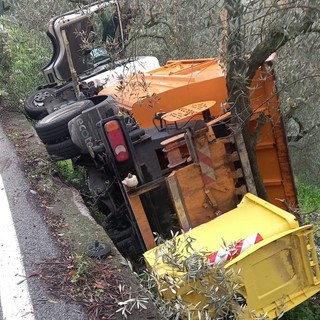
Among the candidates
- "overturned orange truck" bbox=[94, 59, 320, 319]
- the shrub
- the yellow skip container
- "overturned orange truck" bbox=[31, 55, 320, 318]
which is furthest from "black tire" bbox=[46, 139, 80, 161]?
the shrub

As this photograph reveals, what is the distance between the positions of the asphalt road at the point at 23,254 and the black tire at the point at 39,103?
1.57 m

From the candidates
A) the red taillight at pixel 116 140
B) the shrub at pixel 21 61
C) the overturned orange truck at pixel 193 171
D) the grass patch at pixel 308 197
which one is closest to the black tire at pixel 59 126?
the overturned orange truck at pixel 193 171

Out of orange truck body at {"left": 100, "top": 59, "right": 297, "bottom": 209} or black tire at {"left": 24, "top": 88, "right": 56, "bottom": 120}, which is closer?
orange truck body at {"left": 100, "top": 59, "right": 297, "bottom": 209}

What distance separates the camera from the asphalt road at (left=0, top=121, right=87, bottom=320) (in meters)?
3.26

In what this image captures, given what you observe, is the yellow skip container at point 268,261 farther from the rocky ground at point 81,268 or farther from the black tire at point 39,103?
the black tire at point 39,103

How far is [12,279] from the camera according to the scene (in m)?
3.64

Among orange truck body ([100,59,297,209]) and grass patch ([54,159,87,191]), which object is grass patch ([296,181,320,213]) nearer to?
orange truck body ([100,59,297,209])

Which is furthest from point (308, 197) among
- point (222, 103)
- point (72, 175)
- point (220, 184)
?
point (220, 184)

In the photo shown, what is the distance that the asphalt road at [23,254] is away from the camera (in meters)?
3.26

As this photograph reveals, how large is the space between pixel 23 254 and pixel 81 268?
0.60 metres

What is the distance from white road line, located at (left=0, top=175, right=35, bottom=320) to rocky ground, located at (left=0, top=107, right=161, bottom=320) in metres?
0.17

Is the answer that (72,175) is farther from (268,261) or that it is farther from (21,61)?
(21,61)

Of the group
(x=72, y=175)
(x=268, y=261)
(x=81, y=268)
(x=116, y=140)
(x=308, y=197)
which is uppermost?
(x=116, y=140)

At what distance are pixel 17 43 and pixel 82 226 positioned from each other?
25.2ft
